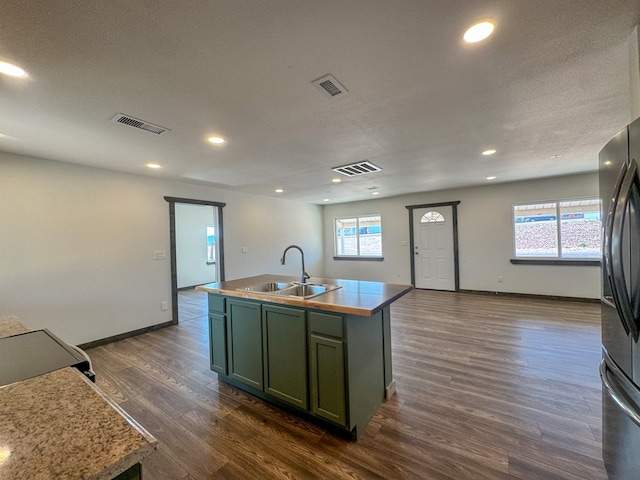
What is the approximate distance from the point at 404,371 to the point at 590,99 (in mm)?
2830

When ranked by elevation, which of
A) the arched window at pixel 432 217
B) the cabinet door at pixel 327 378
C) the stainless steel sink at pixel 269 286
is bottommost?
the cabinet door at pixel 327 378

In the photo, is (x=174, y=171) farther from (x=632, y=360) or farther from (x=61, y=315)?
(x=632, y=360)

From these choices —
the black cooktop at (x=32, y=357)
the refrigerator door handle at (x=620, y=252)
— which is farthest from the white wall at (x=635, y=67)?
the black cooktop at (x=32, y=357)

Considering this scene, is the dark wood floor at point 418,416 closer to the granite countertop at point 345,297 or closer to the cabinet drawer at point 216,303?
the cabinet drawer at point 216,303

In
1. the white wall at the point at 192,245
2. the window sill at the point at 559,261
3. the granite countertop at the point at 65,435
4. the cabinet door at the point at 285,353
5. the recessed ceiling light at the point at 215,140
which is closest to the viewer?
the granite countertop at the point at 65,435

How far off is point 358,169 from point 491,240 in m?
3.66

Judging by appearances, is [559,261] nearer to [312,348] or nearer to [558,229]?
[558,229]

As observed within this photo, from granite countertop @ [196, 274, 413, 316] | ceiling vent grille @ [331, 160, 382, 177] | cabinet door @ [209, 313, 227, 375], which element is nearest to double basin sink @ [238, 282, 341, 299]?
granite countertop @ [196, 274, 413, 316]

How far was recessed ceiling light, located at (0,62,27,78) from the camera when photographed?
1.54 m

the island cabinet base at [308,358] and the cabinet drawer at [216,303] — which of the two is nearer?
the island cabinet base at [308,358]

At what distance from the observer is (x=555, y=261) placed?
5137 mm

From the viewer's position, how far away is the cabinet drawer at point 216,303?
252 centimetres

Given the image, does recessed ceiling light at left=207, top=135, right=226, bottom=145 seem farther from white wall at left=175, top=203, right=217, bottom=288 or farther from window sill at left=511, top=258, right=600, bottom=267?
window sill at left=511, top=258, right=600, bottom=267

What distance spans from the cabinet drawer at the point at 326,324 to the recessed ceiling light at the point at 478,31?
1.76 meters
